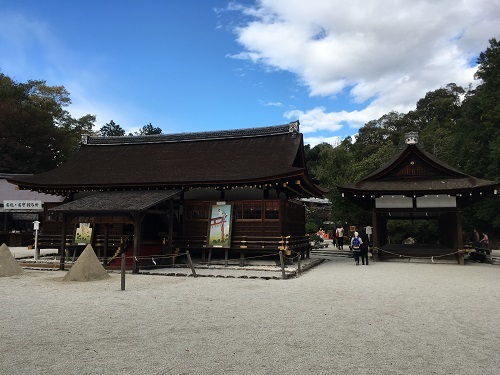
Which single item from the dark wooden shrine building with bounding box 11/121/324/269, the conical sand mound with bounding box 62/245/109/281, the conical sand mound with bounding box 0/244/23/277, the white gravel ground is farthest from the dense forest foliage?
the conical sand mound with bounding box 0/244/23/277

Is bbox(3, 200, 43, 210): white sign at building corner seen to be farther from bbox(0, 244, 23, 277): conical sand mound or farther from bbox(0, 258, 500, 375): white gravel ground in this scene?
bbox(0, 258, 500, 375): white gravel ground

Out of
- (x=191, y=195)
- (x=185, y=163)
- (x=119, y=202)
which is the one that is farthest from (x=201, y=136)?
(x=119, y=202)

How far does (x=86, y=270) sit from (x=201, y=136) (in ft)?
42.7

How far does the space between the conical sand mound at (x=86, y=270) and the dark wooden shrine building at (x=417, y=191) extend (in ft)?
40.1

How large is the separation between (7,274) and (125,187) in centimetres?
633

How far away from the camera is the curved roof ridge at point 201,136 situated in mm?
21391

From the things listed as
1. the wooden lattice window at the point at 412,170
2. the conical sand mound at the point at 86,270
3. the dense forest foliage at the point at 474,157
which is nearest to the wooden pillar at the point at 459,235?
the wooden lattice window at the point at 412,170

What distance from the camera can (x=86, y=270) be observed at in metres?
12.2

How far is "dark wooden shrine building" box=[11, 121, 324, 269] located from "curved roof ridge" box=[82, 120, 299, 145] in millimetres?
90

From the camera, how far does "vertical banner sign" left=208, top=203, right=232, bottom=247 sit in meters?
16.5

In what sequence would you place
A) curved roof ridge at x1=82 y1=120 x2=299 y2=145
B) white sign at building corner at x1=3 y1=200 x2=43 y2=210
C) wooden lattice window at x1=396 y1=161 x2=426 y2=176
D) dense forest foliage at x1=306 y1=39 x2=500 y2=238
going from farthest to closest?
white sign at building corner at x1=3 y1=200 x2=43 y2=210
dense forest foliage at x1=306 y1=39 x2=500 y2=238
curved roof ridge at x1=82 y1=120 x2=299 y2=145
wooden lattice window at x1=396 y1=161 x2=426 y2=176

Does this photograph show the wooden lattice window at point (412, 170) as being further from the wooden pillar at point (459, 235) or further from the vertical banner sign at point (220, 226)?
the vertical banner sign at point (220, 226)

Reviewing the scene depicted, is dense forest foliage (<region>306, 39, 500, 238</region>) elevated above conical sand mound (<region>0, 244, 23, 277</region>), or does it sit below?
above

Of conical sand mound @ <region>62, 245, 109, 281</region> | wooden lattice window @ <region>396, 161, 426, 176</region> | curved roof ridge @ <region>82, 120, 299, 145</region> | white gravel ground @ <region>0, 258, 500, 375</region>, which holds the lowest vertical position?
white gravel ground @ <region>0, 258, 500, 375</region>
